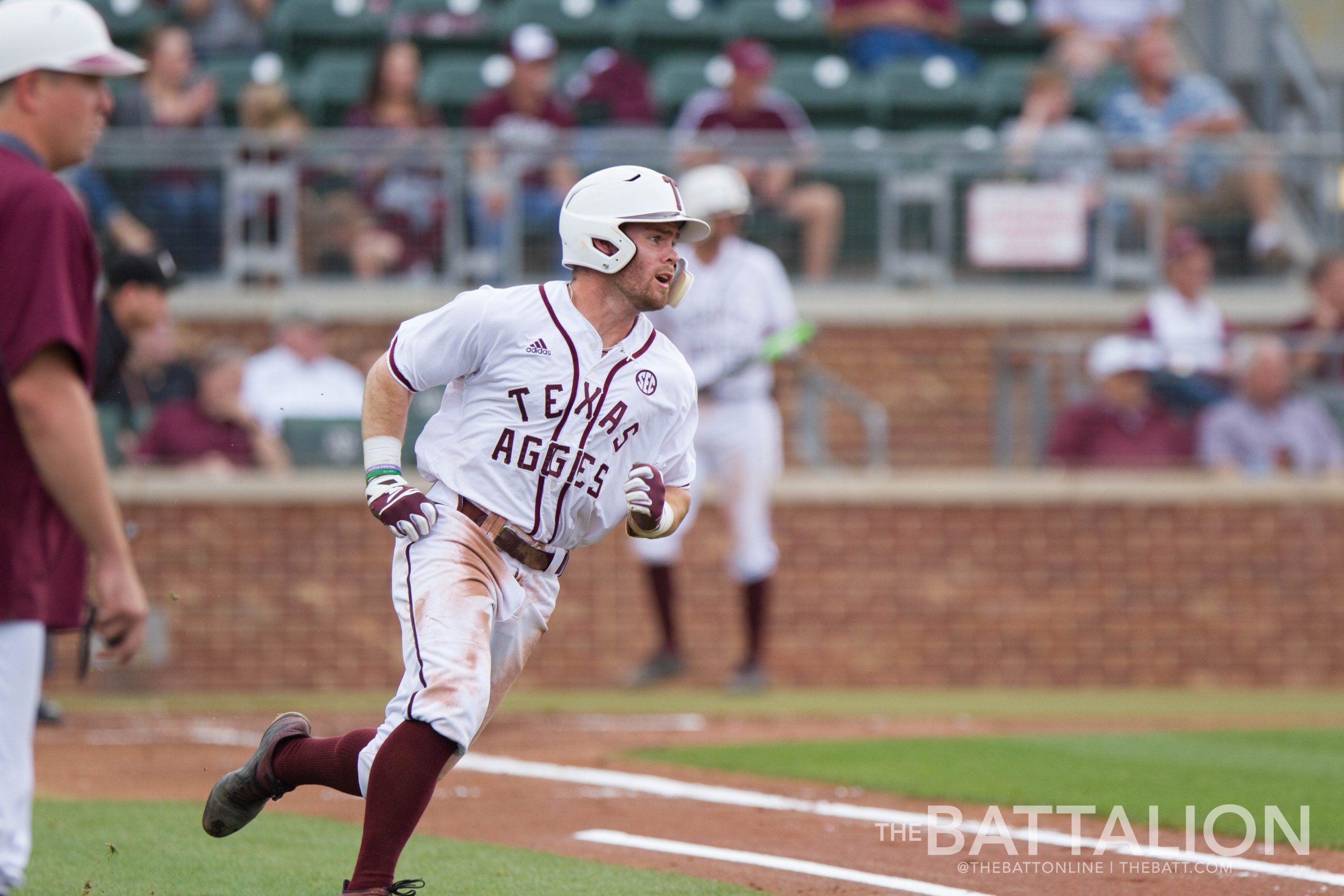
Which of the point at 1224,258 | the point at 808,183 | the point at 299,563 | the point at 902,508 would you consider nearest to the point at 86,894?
the point at 299,563

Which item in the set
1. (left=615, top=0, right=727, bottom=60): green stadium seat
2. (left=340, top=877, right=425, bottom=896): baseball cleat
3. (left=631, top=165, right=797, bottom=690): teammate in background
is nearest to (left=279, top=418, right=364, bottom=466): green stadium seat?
(left=631, top=165, right=797, bottom=690): teammate in background

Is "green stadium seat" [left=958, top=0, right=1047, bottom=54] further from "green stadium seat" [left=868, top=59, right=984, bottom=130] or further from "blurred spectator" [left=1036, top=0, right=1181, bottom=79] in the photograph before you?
"green stadium seat" [left=868, top=59, right=984, bottom=130]

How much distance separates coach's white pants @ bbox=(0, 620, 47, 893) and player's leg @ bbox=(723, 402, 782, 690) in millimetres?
7200

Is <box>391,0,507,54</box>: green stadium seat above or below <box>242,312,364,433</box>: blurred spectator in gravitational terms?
above

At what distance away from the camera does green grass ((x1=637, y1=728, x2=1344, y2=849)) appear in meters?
6.38

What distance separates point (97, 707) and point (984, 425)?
6300mm

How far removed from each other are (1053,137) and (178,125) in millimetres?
6595

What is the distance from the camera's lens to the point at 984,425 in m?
12.5

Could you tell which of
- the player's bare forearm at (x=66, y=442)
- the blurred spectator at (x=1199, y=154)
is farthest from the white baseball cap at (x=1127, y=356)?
the player's bare forearm at (x=66, y=442)

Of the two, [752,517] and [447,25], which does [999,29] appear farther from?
[752,517]

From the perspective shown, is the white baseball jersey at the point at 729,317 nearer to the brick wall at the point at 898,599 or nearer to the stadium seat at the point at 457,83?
the brick wall at the point at 898,599

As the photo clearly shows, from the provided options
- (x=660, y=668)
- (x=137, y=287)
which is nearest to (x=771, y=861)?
(x=137, y=287)

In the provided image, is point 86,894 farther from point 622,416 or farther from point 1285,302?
point 1285,302

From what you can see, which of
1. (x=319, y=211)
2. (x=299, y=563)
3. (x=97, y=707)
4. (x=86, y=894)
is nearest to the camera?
(x=86, y=894)
